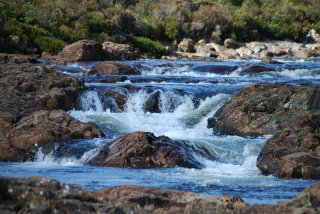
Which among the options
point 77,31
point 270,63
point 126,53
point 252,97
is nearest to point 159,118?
point 252,97

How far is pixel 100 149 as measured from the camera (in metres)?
14.2

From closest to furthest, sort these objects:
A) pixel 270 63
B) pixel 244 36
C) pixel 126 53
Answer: pixel 270 63 → pixel 126 53 → pixel 244 36

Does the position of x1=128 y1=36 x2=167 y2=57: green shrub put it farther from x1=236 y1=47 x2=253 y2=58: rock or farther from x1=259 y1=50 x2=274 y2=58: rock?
x1=259 y1=50 x2=274 y2=58: rock

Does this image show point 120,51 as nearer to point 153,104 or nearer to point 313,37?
point 153,104

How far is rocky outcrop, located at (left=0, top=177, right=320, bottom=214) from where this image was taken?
424 cm

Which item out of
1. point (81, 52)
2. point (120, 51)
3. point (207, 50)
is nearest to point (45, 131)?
point (81, 52)

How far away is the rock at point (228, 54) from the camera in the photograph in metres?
43.1

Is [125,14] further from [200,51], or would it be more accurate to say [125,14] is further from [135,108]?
[135,108]

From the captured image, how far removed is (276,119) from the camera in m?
17.5

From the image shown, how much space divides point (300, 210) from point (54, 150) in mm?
9844

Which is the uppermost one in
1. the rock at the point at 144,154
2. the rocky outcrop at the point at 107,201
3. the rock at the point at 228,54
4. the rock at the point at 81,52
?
the rocky outcrop at the point at 107,201

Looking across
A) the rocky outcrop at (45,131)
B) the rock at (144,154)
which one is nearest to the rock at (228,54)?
the rocky outcrop at (45,131)

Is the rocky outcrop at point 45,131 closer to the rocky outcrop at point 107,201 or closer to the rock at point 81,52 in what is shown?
the rocky outcrop at point 107,201

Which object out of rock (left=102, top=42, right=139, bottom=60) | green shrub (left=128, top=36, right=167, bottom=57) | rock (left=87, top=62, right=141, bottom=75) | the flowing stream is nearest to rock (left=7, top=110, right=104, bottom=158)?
the flowing stream
